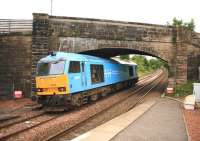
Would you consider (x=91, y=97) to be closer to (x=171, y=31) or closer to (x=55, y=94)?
(x=55, y=94)

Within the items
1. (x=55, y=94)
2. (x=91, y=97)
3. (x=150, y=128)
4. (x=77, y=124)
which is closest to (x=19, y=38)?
(x=91, y=97)

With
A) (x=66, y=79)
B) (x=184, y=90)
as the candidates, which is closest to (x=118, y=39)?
(x=184, y=90)

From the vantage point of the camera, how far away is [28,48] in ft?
74.9

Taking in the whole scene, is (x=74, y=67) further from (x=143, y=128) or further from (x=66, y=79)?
(x=143, y=128)

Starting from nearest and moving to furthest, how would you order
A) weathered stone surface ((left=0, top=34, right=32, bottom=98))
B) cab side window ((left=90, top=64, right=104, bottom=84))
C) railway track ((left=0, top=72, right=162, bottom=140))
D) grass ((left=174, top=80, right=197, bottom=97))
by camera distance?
railway track ((left=0, top=72, right=162, bottom=140))
cab side window ((left=90, top=64, right=104, bottom=84))
weathered stone surface ((left=0, top=34, right=32, bottom=98))
grass ((left=174, top=80, right=197, bottom=97))

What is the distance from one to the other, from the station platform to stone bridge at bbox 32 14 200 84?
929 cm

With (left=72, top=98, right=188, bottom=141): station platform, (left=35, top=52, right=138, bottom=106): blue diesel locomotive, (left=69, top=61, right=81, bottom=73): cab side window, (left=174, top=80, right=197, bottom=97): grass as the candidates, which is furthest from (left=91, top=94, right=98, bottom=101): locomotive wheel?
(left=174, top=80, right=197, bottom=97): grass

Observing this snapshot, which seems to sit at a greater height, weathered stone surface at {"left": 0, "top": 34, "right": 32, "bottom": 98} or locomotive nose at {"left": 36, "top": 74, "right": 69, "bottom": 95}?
weathered stone surface at {"left": 0, "top": 34, "right": 32, "bottom": 98}

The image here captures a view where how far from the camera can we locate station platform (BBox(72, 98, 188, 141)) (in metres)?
10.6

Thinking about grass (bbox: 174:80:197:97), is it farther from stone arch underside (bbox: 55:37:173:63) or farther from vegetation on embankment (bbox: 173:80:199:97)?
stone arch underside (bbox: 55:37:173:63)

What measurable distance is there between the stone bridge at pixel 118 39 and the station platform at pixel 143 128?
929cm

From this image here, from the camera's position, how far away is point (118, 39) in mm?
24578

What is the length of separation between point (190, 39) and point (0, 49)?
52.0 ft

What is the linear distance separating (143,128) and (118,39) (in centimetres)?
1340
